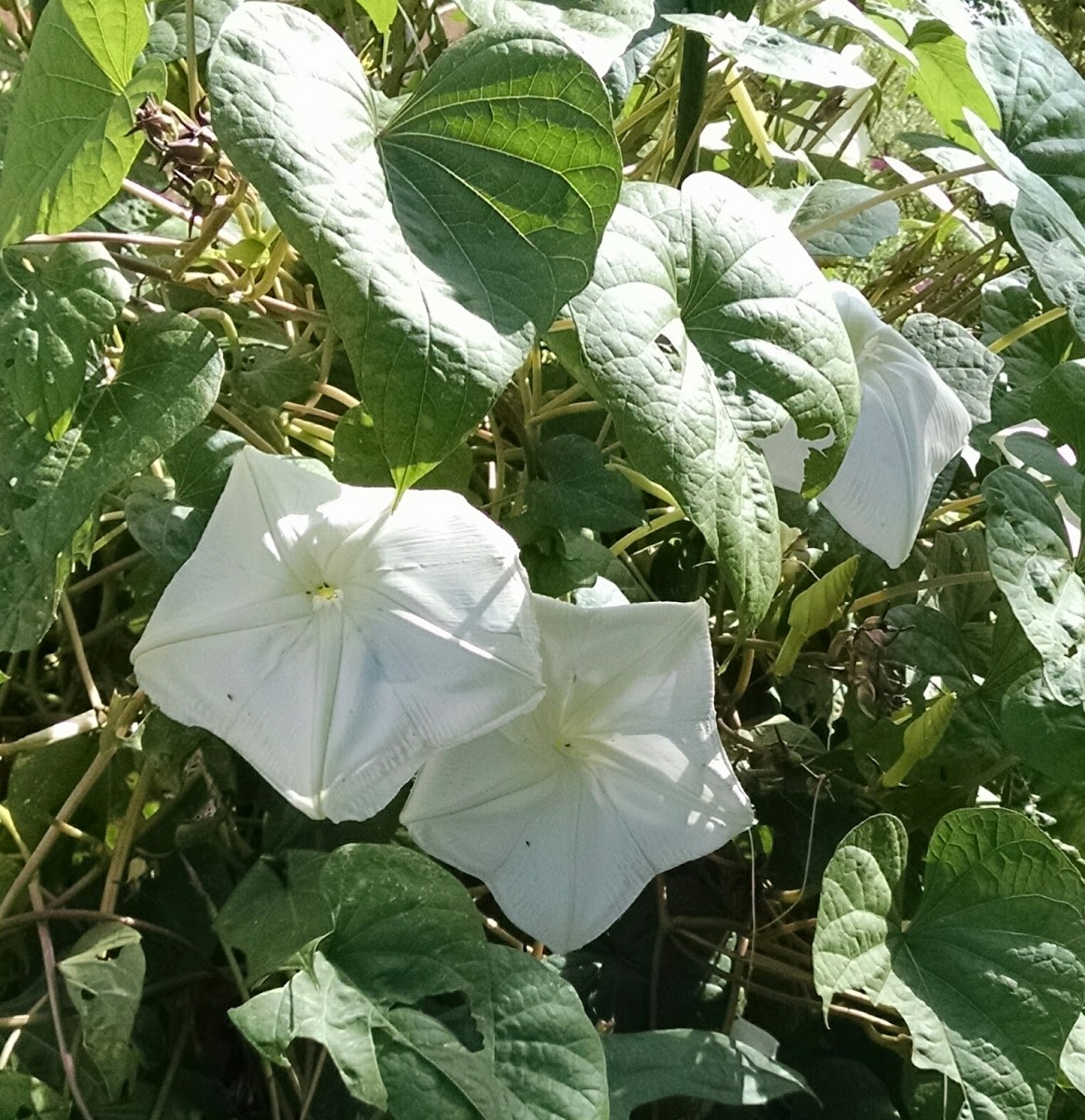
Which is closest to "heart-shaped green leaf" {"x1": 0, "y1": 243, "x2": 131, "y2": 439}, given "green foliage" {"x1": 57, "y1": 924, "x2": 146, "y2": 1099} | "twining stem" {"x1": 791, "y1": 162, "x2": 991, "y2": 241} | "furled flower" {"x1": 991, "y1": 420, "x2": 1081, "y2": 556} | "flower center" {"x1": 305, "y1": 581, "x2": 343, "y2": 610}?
"flower center" {"x1": 305, "y1": 581, "x2": 343, "y2": 610}

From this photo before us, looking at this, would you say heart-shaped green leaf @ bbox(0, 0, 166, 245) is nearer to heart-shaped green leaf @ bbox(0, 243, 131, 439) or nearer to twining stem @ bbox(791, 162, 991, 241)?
heart-shaped green leaf @ bbox(0, 243, 131, 439)

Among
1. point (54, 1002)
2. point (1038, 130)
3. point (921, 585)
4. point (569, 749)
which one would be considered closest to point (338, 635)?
point (569, 749)

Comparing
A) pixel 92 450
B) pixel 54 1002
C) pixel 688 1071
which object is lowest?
pixel 54 1002

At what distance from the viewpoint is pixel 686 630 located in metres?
0.47

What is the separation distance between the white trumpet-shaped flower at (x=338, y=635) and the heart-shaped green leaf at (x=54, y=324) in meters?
0.08

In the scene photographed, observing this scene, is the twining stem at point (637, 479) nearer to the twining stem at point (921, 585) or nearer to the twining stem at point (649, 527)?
the twining stem at point (649, 527)

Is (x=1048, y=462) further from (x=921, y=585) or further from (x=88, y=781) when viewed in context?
(x=88, y=781)

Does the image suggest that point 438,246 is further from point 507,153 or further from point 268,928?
point 268,928

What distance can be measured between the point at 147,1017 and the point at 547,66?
471mm

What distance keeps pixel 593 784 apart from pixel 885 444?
21cm

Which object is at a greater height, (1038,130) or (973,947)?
(1038,130)

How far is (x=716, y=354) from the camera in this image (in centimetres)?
46

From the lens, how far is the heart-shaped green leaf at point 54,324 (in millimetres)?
429

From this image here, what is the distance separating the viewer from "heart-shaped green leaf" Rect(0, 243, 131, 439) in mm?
429
